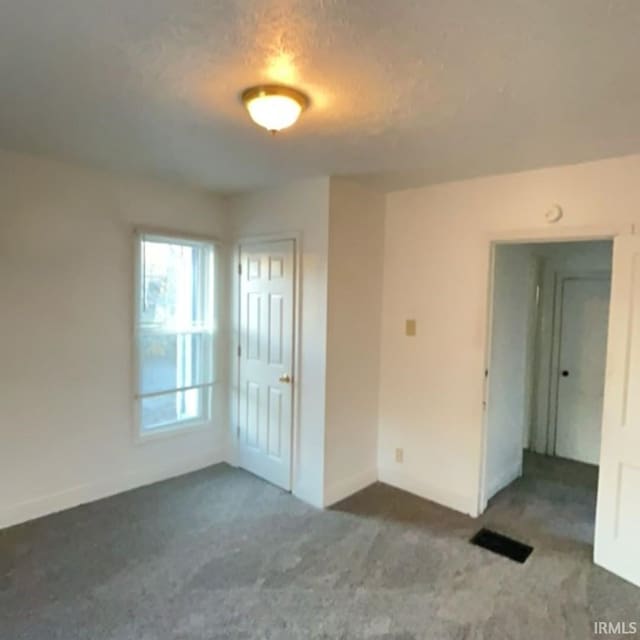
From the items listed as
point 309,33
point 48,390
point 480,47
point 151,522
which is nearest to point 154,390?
point 48,390

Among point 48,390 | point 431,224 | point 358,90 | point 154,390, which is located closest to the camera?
point 358,90

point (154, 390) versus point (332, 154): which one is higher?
point (332, 154)

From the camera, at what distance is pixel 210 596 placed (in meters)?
2.43

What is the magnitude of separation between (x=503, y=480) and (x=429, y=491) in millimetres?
712

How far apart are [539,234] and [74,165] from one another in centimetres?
324

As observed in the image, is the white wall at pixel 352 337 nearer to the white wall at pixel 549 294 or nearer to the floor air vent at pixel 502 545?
the floor air vent at pixel 502 545

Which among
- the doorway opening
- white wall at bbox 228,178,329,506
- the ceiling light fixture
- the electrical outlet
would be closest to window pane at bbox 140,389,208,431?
white wall at bbox 228,178,329,506

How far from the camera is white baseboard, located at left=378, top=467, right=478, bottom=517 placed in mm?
3408

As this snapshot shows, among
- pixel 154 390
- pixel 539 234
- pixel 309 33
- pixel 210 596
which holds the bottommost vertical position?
pixel 210 596

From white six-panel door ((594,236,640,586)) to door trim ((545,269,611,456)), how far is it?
196cm

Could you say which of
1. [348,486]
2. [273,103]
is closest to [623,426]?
[348,486]

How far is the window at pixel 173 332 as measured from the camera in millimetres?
3752

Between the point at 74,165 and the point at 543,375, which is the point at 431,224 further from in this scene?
the point at 74,165

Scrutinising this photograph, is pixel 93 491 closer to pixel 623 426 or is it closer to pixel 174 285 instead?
pixel 174 285
